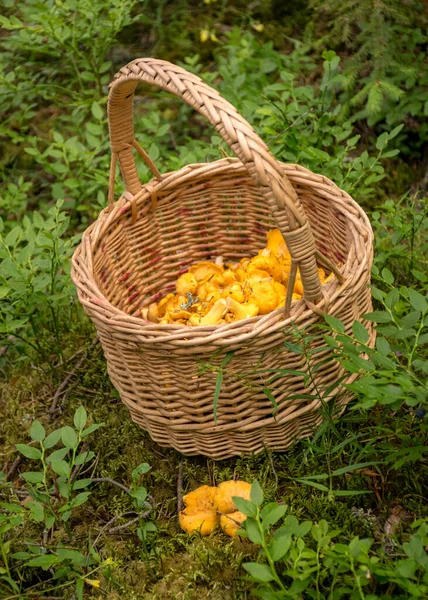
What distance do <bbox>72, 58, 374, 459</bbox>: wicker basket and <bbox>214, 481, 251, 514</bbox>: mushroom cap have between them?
18 centimetres

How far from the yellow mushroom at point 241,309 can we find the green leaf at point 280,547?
799mm

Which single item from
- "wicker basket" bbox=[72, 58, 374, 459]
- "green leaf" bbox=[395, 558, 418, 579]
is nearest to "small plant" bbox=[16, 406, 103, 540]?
"wicker basket" bbox=[72, 58, 374, 459]

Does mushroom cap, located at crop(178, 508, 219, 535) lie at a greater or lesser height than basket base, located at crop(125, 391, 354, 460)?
lesser

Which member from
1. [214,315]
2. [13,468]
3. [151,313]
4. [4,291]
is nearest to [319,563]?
[214,315]

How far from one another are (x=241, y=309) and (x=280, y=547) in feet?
2.82

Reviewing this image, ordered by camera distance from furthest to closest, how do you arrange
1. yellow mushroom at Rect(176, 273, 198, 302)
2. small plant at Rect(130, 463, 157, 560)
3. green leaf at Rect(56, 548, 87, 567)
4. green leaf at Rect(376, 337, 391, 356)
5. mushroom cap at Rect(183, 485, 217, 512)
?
yellow mushroom at Rect(176, 273, 198, 302)
mushroom cap at Rect(183, 485, 217, 512)
small plant at Rect(130, 463, 157, 560)
green leaf at Rect(56, 548, 87, 567)
green leaf at Rect(376, 337, 391, 356)

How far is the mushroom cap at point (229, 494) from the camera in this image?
197 cm

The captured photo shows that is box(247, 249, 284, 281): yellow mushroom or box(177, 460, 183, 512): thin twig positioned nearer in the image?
box(177, 460, 183, 512): thin twig

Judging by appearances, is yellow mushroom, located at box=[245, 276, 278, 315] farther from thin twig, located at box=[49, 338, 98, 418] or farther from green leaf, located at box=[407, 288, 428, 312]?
thin twig, located at box=[49, 338, 98, 418]

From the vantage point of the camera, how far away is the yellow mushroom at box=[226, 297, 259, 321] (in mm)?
2205

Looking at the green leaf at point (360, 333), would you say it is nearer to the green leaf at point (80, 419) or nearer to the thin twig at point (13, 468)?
the green leaf at point (80, 419)

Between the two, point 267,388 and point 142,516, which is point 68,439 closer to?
point 142,516

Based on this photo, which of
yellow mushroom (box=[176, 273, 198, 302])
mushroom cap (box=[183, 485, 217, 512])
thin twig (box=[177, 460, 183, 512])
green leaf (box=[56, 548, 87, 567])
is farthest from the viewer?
yellow mushroom (box=[176, 273, 198, 302])

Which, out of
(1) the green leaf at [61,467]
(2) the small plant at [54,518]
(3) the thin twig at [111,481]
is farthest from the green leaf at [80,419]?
(3) the thin twig at [111,481]
